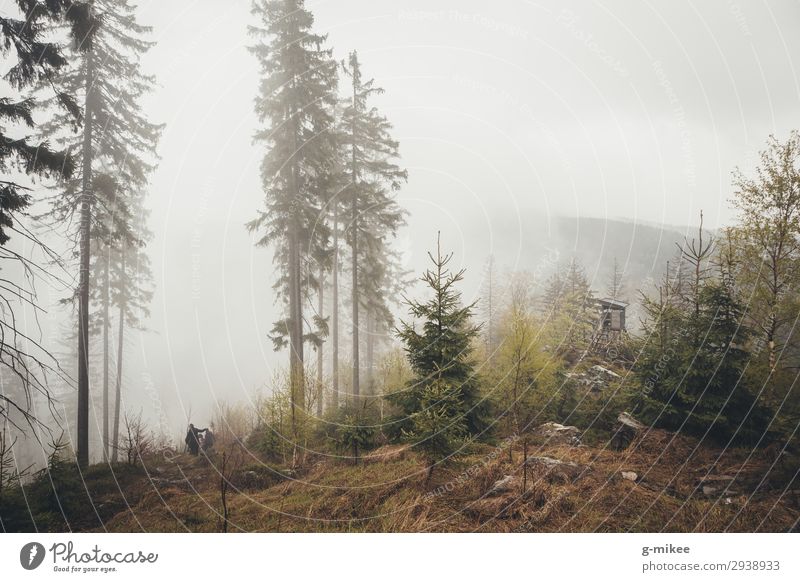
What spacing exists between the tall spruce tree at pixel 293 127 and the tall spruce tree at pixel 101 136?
3.82 m

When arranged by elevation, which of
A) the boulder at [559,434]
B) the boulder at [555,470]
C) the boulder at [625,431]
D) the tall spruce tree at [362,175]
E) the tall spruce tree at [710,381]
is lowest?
the boulder at [559,434]

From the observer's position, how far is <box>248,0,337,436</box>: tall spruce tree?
10.3 meters

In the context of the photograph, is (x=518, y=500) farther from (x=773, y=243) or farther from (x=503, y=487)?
(x=773, y=243)

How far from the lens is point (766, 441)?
6.25 metres

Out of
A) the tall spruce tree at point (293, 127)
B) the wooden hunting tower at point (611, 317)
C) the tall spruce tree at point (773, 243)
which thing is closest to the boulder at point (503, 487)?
the tall spruce tree at point (773, 243)

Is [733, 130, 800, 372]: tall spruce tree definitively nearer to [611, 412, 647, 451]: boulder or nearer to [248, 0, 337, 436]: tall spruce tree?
[611, 412, 647, 451]: boulder

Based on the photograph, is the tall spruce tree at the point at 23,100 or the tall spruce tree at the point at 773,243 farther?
the tall spruce tree at the point at 773,243

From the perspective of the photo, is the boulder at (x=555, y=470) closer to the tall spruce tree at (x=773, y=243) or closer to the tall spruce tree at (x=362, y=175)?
the tall spruce tree at (x=773, y=243)

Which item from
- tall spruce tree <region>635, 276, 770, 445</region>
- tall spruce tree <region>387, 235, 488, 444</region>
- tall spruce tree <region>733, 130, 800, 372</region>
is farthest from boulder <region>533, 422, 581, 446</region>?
tall spruce tree <region>733, 130, 800, 372</region>

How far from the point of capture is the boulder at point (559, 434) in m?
7.89

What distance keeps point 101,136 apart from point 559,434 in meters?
15.9

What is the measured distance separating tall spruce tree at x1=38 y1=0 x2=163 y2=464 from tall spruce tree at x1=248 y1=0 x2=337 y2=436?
3817 mm

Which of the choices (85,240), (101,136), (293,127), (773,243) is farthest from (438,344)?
(101,136)

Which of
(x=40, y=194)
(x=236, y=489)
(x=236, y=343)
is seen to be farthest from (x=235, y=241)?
(x=236, y=489)
